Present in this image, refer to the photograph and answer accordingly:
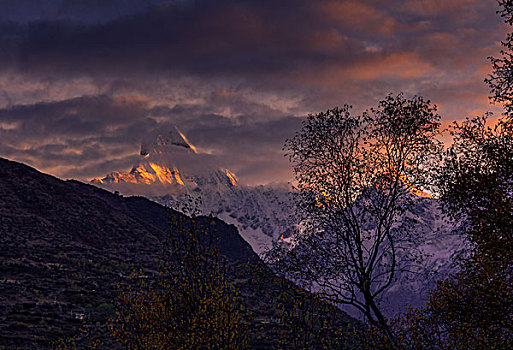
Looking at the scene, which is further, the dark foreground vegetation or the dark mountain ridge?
the dark mountain ridge

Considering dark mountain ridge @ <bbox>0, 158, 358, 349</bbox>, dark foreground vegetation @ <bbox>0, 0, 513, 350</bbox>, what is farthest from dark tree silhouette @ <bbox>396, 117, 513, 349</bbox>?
dark mountain ridge @ <bbox>0, 158, 358, 349</bbox>

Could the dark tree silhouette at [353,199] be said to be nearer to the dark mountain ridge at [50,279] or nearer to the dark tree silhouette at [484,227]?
the dark tree silhouette at [484,227]

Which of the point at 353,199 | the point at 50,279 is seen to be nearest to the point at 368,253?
the point at 353,199

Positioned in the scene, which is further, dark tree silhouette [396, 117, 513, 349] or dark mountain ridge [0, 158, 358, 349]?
dark mountain ridge [0, 158, 358, 349]

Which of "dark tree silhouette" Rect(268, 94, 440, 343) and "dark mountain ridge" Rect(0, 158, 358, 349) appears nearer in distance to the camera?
"dark tree silhouette" Rect(268, 94, 440, 343)

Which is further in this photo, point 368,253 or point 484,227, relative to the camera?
point 368,253

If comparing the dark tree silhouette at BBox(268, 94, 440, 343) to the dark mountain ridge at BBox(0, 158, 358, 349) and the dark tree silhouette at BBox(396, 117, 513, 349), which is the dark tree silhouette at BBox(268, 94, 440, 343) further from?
the dark mountain ridge at BBox(0, 158, 358, 349)

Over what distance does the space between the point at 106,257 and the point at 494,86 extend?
167 metres

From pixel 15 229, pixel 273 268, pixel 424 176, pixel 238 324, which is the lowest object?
pixel 238 324

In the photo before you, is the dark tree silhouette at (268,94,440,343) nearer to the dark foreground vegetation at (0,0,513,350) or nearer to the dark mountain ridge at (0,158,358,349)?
the dark foreground vegetation at (0,0,513,350)

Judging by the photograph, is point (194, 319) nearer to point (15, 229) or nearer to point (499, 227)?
point (499, 227)

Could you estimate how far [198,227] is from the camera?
31719mm

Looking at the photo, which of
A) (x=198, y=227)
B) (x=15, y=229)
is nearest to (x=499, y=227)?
(x=198, y=227)

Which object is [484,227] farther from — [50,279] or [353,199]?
[50,279]
